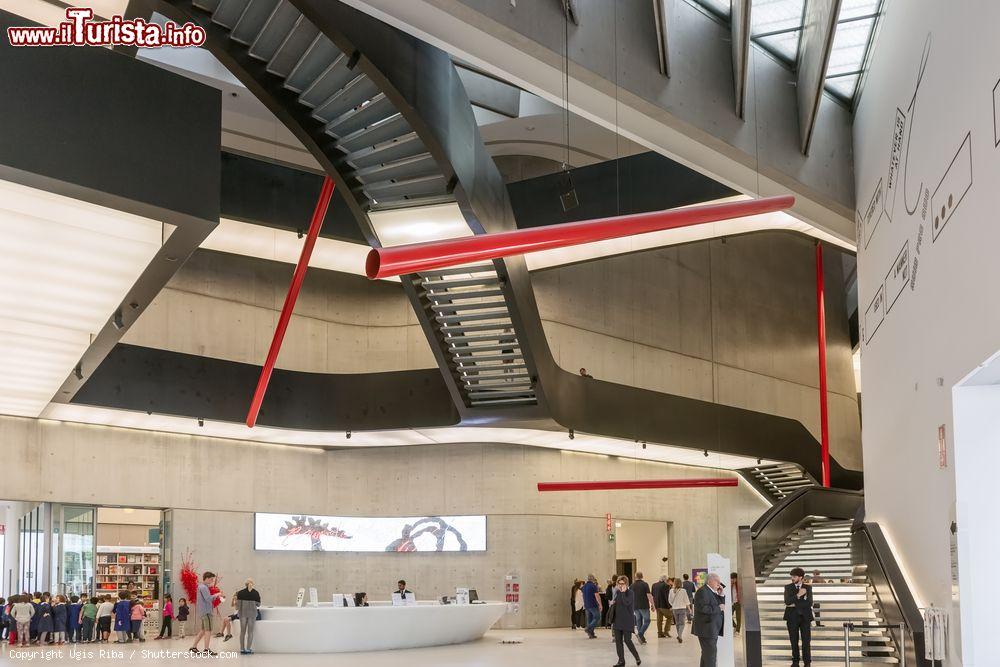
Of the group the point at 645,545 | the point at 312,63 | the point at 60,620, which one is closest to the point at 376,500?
the point at 60,620

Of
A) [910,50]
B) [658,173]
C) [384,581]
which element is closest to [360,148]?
[658,173]

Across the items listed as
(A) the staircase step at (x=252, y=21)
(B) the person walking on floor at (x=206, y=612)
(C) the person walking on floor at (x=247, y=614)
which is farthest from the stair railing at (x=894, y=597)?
(B) the person walking on floor at (x=206, y=612)

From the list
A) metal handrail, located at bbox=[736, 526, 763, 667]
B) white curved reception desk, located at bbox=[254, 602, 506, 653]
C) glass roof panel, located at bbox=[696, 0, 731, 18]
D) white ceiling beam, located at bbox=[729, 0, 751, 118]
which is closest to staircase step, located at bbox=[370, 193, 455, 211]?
white ceiling beam, located at bbox=[729, 0, 751, 118]

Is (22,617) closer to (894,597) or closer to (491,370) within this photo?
(491,370)

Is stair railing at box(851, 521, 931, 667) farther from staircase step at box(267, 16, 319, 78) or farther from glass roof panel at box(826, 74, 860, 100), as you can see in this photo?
staircase step at box(267, 16, 319, 78)

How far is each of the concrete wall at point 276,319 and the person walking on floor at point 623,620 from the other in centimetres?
1126

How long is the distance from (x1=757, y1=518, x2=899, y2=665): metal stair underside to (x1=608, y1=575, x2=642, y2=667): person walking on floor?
1.89 metres

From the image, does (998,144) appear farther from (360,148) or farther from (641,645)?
(641,645)

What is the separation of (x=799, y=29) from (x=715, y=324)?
1530 cm

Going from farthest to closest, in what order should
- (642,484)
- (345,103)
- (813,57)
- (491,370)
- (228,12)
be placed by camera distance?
(642,484) < (491,370) < (813,57) < (345,103) < (228,12)

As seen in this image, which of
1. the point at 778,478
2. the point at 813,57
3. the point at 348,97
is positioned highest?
the point at 813,57

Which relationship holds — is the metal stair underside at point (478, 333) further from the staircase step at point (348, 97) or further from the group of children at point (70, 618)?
the group of children at point (70, 618)

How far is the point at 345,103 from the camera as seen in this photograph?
12594mm

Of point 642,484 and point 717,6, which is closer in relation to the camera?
point 717,6
